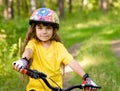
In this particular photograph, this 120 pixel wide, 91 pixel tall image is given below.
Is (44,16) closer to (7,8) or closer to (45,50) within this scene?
(45,50)

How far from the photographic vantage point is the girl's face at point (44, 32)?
5.05 metres

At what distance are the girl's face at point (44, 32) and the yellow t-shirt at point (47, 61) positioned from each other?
5.9 inches

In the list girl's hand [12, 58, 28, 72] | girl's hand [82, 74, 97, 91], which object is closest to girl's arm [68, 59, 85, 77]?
girl's hand [82, 74, 97, 91]

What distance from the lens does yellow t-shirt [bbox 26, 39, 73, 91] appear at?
16.7ft

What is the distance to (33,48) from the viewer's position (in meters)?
5.20

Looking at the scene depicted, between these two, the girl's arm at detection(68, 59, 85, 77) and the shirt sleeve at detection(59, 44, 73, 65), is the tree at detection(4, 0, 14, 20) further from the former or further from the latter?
the girl's arm at detection(68, 59, 85, 77)

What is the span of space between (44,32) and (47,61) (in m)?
0.36

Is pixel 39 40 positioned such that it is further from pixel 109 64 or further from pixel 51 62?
pixel 109 64

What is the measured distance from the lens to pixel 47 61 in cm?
513

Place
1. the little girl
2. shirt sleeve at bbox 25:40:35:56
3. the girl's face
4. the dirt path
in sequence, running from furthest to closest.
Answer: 1. the dirt path
2. shirt sleeve at bbox 25:40:35:56
3. the girl's face
4. the little girl

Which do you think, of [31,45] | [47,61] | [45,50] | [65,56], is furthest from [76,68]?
[31,45]

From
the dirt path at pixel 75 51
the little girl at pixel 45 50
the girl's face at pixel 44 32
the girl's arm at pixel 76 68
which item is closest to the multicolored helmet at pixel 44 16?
the little girl at pixel 45 50

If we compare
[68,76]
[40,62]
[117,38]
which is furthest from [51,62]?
[117,38]

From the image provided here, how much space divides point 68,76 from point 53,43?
6899mm
